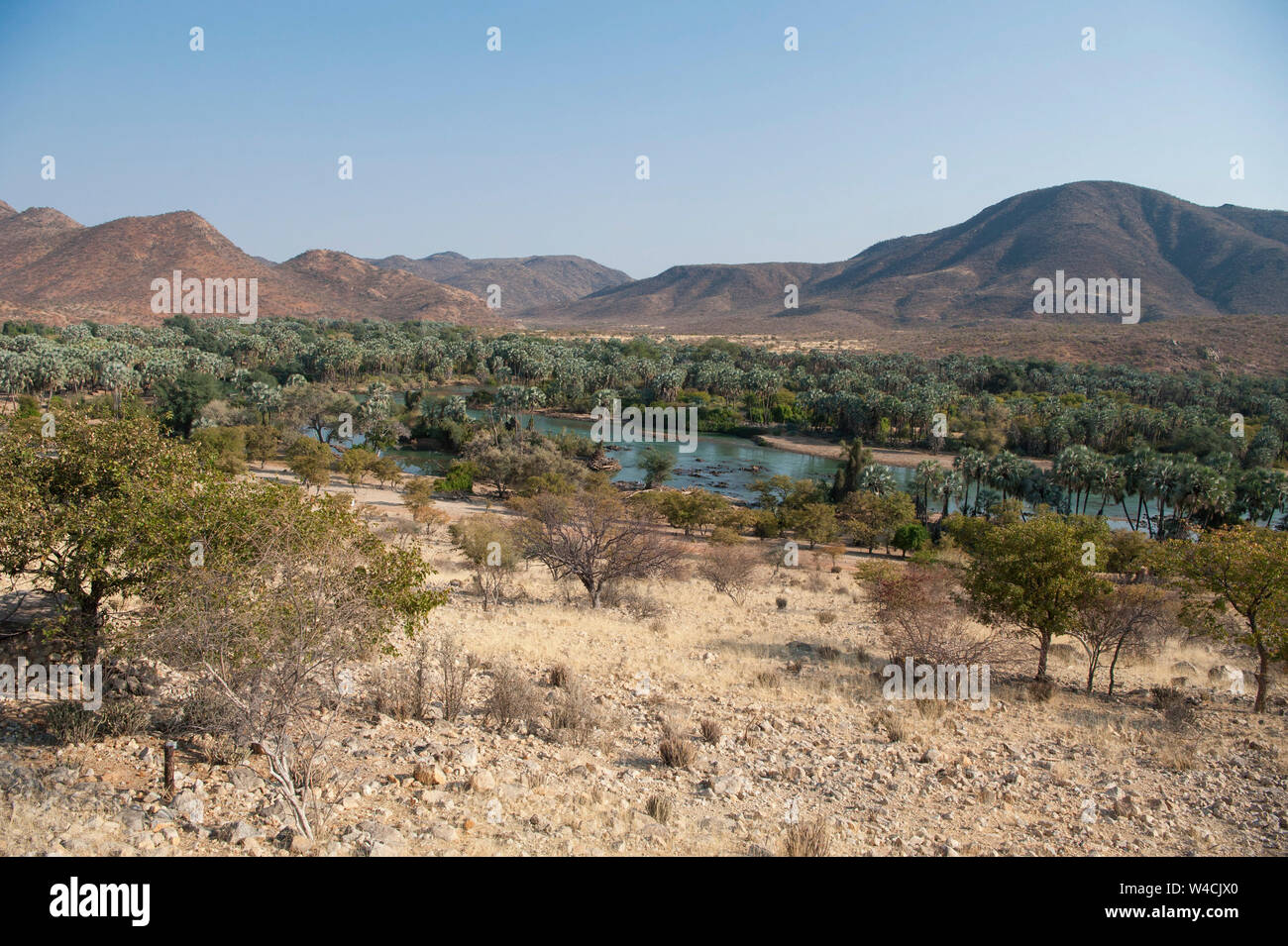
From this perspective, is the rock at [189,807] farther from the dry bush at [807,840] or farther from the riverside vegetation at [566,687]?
the dry bush at [807,840]

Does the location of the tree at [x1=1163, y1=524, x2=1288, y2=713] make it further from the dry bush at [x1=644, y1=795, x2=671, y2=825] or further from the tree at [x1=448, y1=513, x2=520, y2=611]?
the tree at [x1=448, y1=513, x2=520, y2=611]

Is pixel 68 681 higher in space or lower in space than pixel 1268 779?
higher

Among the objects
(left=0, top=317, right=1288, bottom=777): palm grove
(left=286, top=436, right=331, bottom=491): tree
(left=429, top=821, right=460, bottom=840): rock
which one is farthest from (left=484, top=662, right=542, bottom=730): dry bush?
(left=286, top=436, right=331, bottom=491): tree

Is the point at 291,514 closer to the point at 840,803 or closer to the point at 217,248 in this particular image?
the point at 840,803

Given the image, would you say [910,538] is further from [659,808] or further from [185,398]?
[185,398]

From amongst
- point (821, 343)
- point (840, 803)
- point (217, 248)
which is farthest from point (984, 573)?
point (217, 248)

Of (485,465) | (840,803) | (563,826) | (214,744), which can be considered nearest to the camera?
(563,826)
